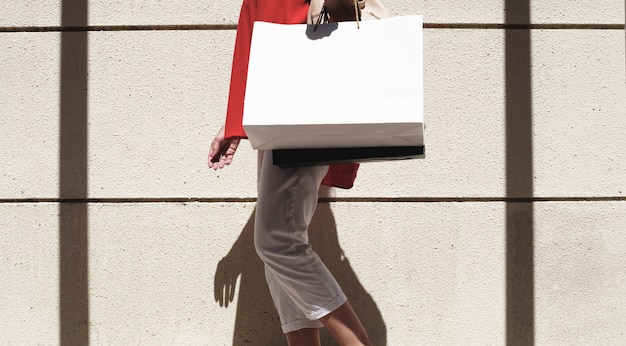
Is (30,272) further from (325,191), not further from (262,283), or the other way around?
(325,191)

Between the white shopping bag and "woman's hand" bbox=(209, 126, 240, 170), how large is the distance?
1.52ft

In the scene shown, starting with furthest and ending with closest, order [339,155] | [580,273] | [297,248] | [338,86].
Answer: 1. [580,273]
2. [297,248]
3. [339,155]
4. [338,86]

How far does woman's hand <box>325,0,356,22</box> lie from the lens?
2.03m

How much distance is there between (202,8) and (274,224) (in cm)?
136

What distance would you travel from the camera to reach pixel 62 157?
313 centimetres

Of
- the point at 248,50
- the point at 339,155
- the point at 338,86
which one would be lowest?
the point at 339,155

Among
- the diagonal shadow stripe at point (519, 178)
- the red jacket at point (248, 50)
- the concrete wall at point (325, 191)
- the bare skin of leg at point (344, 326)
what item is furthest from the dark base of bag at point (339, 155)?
the diagonal shadow stripe at point (519, 178)

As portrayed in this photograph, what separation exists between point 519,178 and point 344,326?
Result: 1.31 m

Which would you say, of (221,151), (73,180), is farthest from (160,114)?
(221,151)

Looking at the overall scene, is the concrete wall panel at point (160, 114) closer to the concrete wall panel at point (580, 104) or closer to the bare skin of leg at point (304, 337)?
the bare skin of leg at point (304, 337)

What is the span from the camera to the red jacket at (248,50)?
2.26m

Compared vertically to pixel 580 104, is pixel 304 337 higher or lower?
lower

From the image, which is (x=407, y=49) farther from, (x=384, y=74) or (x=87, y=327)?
(x=87, y=327)

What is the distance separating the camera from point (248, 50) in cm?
243
